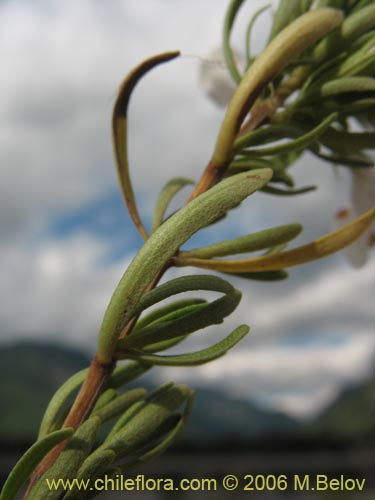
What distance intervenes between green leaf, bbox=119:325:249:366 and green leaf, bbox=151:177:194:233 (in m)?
0.11

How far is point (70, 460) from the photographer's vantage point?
0.40m

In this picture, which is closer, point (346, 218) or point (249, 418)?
point (346, 218)

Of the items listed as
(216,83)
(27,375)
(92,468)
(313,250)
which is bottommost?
(92,468)

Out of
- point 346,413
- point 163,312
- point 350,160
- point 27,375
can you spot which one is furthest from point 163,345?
point 27,375

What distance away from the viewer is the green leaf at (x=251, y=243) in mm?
436

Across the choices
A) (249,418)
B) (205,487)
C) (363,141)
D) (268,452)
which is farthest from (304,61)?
(249,418)

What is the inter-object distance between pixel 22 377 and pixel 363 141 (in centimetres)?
7858

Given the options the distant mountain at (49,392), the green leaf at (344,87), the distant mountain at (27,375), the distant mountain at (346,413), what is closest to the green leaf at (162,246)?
the green leaf at (344,87)

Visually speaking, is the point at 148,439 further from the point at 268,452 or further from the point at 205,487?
the point at 268,452

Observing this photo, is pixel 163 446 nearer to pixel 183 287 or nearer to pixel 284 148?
pixel 183 287

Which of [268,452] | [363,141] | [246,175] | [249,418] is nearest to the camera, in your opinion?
[246,175]

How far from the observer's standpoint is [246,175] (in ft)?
1.36

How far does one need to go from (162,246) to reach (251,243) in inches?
2.9

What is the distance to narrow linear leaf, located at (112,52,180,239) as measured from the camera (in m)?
0.49
